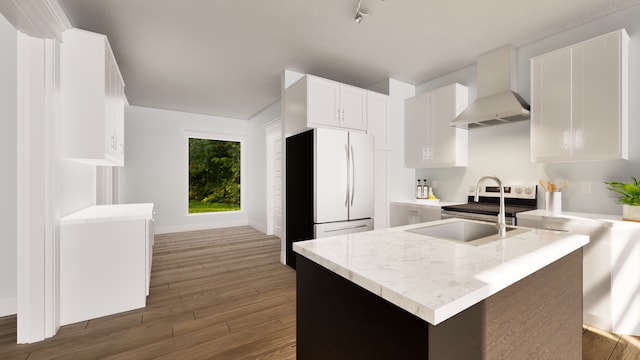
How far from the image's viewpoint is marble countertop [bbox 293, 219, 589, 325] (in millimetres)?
728

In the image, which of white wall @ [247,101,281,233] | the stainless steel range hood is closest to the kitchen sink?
the stainless steel range hood

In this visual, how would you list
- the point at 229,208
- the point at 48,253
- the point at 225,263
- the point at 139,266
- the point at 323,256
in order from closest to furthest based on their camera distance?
the point at 323,256 < the point at 48,253 < the point at 139,266 < the point at 225,263 < the point at 229,208

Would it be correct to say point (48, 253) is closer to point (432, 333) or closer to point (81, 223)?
point (81, 223)

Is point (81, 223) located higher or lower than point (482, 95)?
lower

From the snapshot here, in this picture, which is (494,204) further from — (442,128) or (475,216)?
(442,128)

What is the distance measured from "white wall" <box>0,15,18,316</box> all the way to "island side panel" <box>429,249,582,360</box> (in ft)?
11.1

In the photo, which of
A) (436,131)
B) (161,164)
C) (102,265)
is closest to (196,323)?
(102,265)

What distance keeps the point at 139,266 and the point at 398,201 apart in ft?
10.6

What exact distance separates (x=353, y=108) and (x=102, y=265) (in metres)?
3.14

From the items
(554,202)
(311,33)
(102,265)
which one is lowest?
(102,265)

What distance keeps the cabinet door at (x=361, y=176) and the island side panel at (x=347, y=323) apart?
2138mm

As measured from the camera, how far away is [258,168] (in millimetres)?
6242

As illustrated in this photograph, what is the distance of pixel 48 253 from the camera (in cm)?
202


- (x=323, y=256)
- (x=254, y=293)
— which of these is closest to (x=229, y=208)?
(x=254, y=293)
